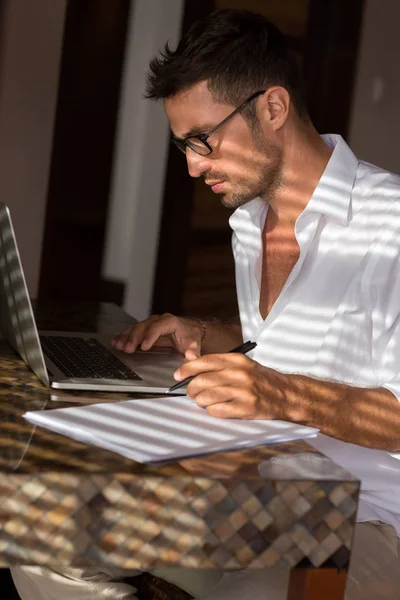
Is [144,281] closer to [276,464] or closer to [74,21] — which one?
[74,21]

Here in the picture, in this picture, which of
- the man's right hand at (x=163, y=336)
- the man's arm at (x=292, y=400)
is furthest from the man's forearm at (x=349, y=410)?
the man's right hand at (x=163, y=336)

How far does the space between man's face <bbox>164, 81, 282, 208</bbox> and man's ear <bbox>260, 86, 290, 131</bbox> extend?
28mm

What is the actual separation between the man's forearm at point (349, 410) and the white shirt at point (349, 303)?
0.05 metres

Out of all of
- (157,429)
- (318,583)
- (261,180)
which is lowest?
(318,583)

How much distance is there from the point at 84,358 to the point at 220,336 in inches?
18.9

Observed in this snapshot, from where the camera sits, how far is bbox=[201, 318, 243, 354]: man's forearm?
207cm

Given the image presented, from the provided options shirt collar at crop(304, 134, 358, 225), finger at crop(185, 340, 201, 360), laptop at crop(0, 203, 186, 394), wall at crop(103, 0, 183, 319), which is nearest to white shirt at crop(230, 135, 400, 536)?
shirt collar at crop(304, 134, 358, 225)

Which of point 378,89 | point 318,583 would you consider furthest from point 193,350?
point 378,89

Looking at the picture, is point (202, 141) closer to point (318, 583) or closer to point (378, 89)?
point (318, 583)

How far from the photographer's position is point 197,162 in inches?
77.4

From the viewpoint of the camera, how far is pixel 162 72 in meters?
1.97

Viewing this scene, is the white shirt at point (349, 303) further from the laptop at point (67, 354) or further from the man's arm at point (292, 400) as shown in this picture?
the laptop at point (67, 354)

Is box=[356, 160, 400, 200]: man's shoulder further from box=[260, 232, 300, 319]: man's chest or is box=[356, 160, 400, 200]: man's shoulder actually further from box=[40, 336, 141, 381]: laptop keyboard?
box=[40, 336, 141, 381]: laptop keyboard

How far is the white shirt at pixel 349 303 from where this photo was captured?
168 cm
